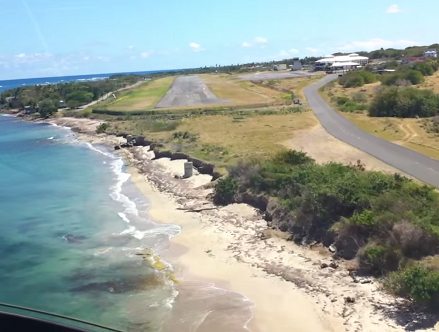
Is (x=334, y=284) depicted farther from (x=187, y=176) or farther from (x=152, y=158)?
(x=152, y=158)

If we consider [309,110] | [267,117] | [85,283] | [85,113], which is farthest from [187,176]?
[85,113]

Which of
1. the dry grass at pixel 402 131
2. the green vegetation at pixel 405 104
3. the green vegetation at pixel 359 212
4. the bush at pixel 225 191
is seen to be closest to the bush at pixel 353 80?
the green vegetation at pixel 405 104

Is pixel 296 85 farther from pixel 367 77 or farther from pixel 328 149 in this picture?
pixel 328 149

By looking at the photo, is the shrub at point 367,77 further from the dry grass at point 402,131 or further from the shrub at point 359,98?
the dry grass at point 402,131

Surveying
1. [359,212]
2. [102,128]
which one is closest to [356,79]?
[102,128]

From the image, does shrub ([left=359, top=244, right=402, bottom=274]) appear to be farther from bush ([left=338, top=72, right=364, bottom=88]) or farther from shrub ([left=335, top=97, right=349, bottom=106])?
bush ([left=338, top=72, right=364, bottom=88])

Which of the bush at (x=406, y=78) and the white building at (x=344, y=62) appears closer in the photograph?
the bush at (x=406, y=78)

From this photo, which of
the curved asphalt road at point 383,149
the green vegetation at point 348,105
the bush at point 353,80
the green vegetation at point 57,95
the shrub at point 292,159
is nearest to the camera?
the curved asphalt road at point 383,149

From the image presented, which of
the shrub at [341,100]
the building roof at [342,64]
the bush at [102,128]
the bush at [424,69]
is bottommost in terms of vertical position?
the bush at [102,128]
